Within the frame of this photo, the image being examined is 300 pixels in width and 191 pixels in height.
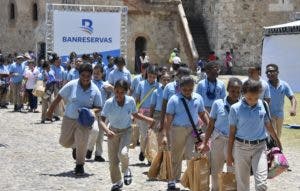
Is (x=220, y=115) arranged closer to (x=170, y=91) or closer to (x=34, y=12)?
(x=170, y=91)

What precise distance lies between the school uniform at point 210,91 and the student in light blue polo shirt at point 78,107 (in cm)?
166

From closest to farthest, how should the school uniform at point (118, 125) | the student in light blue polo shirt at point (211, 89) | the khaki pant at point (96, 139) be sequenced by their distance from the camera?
the school uniform at point (118, 125) → the student in light blue polo shirt at point (211, 89) → the khaki pant at point (96, 139)

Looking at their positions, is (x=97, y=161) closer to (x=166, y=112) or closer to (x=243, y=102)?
(x=166, y=112)

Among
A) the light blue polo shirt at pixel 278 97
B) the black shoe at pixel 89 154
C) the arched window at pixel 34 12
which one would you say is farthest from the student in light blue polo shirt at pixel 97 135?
the arched window at pixel 34 12

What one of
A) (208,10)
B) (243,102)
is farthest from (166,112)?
(208,10)

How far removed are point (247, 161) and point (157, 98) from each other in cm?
405

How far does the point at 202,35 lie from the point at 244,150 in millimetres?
31967

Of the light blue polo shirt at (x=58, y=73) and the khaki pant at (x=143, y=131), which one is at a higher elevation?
the light blue polo shirt at (x=58, y=73)

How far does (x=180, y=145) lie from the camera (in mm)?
9852

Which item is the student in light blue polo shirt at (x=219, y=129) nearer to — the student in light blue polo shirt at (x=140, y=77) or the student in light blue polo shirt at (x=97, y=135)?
the student in light blue polo shirt at (x=97, y=135)

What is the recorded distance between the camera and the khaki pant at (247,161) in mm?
8102

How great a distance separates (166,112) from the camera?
9906 mm

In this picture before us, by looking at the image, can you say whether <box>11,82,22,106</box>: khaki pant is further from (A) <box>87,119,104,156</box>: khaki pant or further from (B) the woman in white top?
(A) <box>87,119,104,156</box>: khaki pant

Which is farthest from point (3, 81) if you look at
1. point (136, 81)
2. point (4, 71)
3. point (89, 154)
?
point (89, 154)
